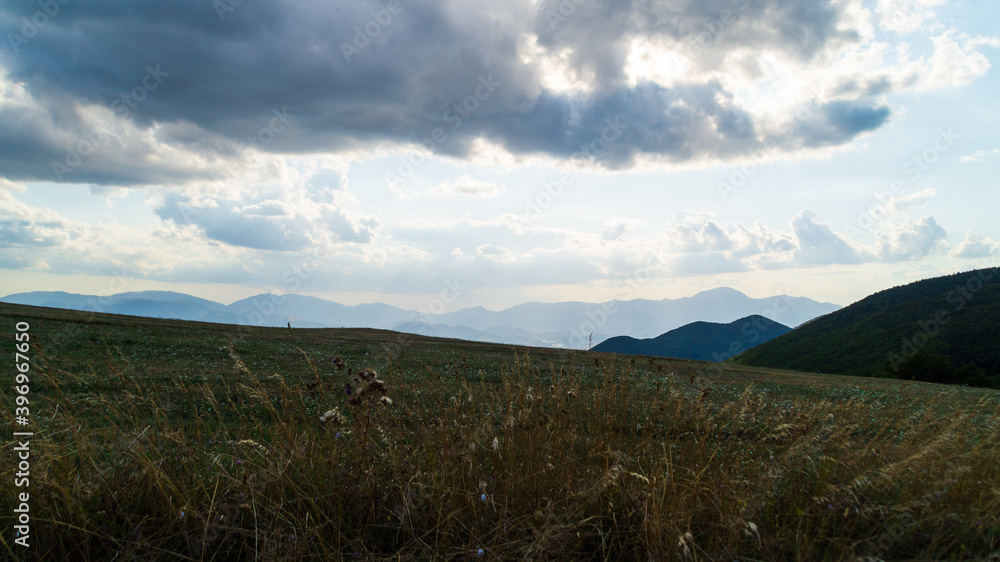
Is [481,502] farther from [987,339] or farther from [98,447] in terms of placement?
[987,339]

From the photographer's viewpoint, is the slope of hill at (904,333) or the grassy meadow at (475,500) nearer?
the grassy meadow at (475,500)

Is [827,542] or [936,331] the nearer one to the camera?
[827,542]

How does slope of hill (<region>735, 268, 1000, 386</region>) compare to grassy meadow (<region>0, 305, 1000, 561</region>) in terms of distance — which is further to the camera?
slope of hill (<region>735, 268, 1000, 386</region>)

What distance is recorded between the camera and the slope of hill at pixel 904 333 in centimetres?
10014

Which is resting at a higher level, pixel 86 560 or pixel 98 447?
pixel 98 447

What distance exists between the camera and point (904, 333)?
119m

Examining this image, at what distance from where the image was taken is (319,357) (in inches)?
882

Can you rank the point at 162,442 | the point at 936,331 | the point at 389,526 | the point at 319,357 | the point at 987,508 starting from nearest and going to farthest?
1. the point at 389,526
2. the point at 987,508
3. the point at 162,442
4. the point at 319,357
5. the point at 936,331

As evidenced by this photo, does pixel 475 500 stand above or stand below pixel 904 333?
below

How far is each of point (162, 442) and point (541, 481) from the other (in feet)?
13.1

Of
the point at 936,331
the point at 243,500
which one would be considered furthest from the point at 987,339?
the point at 243,500

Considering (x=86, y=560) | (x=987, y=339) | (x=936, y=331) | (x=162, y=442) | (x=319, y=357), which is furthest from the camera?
(x=936, y=331)

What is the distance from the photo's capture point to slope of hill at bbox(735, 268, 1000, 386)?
100 m

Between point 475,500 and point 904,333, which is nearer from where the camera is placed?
point 475,500
